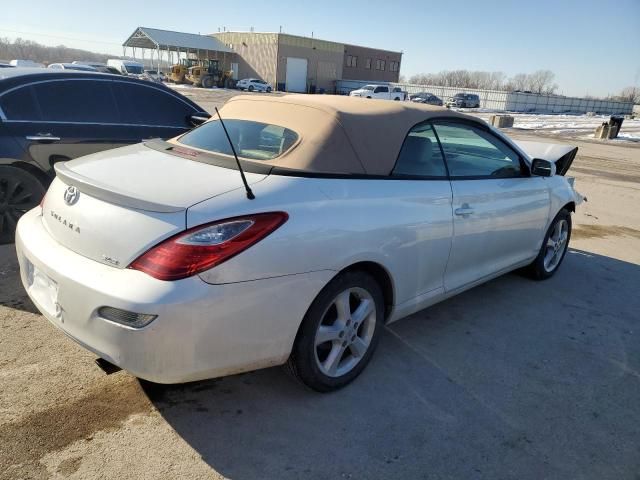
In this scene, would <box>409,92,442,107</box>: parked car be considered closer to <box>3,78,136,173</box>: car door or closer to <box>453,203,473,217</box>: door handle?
<box>3,78,136,173</box>: car door

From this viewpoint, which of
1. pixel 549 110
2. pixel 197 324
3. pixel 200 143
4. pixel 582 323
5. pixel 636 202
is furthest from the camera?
pixel 549 110

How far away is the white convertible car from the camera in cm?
213

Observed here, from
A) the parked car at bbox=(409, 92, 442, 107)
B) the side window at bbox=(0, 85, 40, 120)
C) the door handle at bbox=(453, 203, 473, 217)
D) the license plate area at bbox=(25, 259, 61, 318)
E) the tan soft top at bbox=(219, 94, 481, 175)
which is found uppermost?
the tan soft top at bbox=(219, 94, 481, 175)

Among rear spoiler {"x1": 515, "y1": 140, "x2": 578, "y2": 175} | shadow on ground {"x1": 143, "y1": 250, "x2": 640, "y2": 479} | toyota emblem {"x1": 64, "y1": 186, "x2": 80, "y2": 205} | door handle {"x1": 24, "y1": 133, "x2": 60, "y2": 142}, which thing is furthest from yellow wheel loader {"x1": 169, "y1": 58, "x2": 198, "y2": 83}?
toyota emblem {"x1": 64, "y1": 186, "x2": 80, "y2": 205}

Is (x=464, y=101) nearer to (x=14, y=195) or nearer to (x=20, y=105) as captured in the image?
(x=20, y=105)

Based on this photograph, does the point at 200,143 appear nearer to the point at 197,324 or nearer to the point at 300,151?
the point at 300,151

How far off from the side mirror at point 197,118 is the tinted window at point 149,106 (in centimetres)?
6

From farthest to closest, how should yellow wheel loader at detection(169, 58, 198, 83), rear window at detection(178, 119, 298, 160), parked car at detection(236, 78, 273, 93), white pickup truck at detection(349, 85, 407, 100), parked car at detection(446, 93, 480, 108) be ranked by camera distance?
yellow wheel loader at detection(169, 58, 198, 83)
parked car at detection(236, 78, 273, 93)
parked car at detection(446, 93, 480, 108)
white pickup truck at detection(349, 85, 407, 100)
rear window at detection(178, 119, 298, 160)

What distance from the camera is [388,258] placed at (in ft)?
9.32

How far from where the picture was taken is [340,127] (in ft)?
9.46

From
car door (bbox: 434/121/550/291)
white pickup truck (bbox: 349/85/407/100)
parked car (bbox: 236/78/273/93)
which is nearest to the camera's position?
car door (bbox: 434/121/550/291)

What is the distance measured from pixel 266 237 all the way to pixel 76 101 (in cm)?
375

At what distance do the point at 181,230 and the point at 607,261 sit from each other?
5.29 meters

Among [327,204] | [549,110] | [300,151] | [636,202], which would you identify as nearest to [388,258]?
[327,204]
